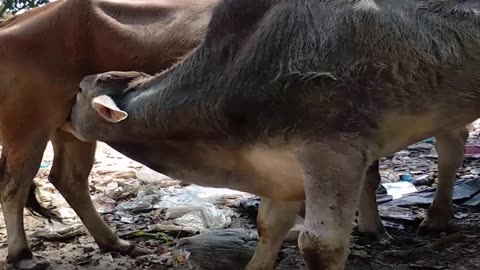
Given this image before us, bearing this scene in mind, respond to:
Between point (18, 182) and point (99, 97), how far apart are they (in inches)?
42.6

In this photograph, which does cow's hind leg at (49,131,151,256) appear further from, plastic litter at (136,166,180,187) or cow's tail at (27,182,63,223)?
plastic litter at (136,166,180,187)

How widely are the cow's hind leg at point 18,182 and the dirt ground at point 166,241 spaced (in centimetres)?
22

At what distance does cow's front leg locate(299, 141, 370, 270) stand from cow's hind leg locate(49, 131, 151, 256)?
71.5 inches

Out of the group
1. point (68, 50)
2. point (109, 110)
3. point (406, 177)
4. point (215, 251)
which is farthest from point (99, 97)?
point (406, 177)

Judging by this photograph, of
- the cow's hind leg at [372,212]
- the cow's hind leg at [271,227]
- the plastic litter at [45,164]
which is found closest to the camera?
the cow's hind leg at [271,227]

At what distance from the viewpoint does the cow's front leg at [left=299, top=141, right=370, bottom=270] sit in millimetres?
2902

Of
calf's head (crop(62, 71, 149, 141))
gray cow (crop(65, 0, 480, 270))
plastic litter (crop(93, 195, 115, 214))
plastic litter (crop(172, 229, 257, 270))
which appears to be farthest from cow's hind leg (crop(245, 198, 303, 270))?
plastic litter (crop(93, 195, 115, 214))

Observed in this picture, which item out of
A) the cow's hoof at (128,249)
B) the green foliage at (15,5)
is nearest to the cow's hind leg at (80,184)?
the cow's hoof at (128,249)

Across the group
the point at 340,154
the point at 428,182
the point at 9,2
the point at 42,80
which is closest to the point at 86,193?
the point at 42,80

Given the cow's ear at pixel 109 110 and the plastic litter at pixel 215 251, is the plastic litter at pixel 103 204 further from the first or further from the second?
the cow's ear at pixel 109 110

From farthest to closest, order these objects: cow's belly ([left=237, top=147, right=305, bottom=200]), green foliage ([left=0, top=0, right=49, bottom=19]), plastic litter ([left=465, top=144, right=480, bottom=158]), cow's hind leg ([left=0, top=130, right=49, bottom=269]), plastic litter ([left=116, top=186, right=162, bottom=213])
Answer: green foliage ([left=0, top=0, right=49, bottom=19])
plastic litter ([left=465, top=144, right=480, bottom=158])
plastic litter ([left=116, top=186, right=162, bottom=213])
cow's hind leg ([left=0, top=130, right=49, bottom=269])
cow's belly ([left=237, top=147, right=305, bottom=200])

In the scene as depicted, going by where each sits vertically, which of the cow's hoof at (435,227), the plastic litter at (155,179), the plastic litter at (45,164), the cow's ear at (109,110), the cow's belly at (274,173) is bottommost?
the plastic litter at (45,164)

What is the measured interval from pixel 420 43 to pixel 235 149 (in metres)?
0.83

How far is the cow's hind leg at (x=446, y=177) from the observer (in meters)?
4.69
